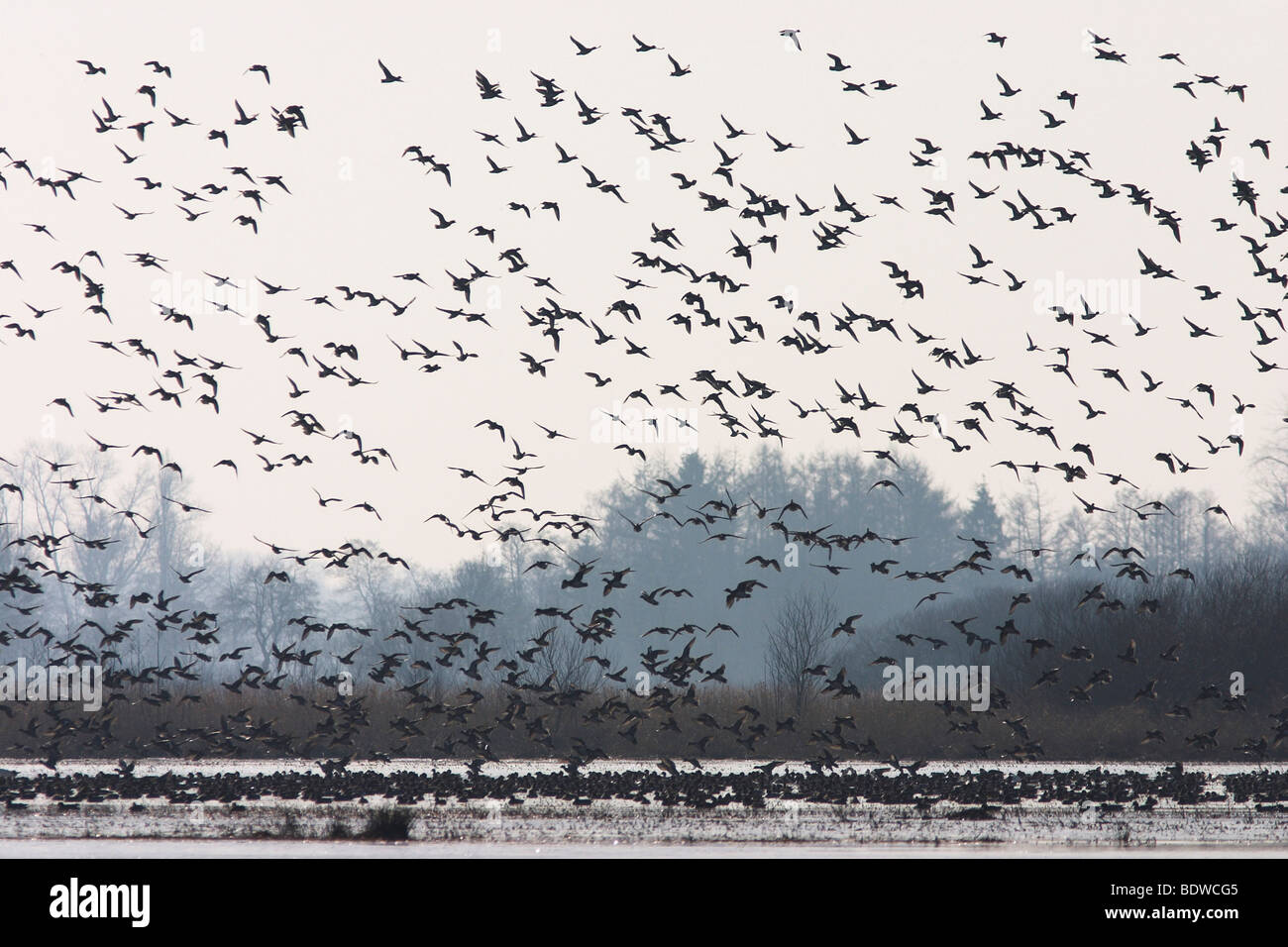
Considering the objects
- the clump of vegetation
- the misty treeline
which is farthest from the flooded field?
the misty treeline

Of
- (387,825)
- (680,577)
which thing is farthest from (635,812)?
(680,577)

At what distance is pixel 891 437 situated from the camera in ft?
98.9

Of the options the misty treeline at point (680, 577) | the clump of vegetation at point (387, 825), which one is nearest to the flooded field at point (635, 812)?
the clump of vegetation at point (387, 825)

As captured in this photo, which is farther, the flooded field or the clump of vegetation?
the clump of vegetation

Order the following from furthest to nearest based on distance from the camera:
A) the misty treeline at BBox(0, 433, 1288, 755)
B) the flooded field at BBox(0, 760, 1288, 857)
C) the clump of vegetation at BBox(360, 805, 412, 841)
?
the misty treeline at BBox(0, 433, 1288, 755) < the clump of vegetation at BBox(360, 805, 412, 841) < the flooded field at BBox(0, 760, 1288, 857)

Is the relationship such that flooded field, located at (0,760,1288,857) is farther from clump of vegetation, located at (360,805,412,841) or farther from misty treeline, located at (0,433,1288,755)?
misty treeline, located at (0,433,1288,755)

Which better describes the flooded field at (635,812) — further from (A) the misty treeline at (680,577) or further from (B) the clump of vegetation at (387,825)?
(A) the misty treeline at (680,577)

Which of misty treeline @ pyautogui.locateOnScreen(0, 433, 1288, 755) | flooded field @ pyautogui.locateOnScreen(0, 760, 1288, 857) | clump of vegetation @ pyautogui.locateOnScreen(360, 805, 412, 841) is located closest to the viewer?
flooded field @ pyautogui.locateOnScreen(0, 760, 1288, 857)

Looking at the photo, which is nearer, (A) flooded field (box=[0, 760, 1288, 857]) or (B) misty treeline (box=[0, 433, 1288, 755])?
(A) flooded field (box=[0, 760, 1288, 857])
